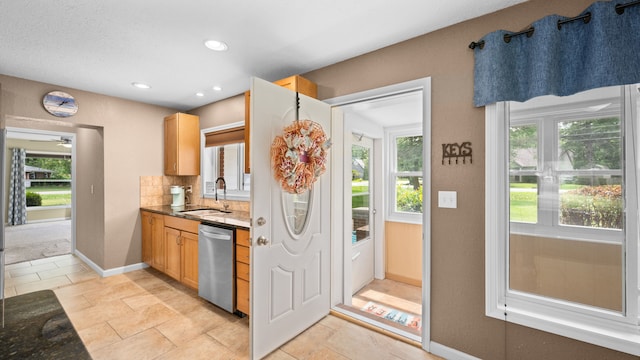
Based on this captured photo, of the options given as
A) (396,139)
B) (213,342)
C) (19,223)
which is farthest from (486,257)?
(19,223)

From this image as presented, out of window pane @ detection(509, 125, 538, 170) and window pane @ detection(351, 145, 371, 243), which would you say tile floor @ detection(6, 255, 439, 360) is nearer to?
window pane @ detection(351, 145, 371, 243)

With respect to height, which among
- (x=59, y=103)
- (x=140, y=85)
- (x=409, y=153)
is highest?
(x=140, y=85)

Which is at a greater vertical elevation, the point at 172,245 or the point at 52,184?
the point at 52,184

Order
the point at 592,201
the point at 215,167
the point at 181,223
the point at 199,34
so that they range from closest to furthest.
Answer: the point at 592,201, the point at 199,34, the point at 181,223, the point at 215,167

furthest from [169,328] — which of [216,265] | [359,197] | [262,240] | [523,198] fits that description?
[523,198]

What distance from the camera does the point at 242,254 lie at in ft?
7.97

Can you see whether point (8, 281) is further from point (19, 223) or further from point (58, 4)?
point (19, 223)

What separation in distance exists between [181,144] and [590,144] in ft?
13.9

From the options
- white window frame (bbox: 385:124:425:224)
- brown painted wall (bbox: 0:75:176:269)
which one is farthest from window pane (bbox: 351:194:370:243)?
brown painted wall (bbox: 0:75:176:269)

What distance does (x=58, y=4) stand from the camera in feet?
5.58

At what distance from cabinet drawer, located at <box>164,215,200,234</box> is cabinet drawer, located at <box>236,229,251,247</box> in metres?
0.72

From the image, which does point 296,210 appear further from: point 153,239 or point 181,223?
point 153,239

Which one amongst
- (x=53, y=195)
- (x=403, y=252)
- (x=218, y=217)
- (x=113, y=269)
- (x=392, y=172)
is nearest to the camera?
(x=218, y=217)

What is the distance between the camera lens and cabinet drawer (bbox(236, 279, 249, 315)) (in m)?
2.42
